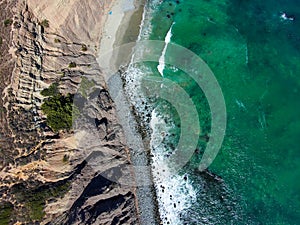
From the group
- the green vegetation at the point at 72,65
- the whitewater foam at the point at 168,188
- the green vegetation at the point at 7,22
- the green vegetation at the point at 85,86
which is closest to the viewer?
the green vegetation at the point at 7,22

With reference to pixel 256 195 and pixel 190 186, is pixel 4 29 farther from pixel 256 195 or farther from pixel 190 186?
pixel 256 195

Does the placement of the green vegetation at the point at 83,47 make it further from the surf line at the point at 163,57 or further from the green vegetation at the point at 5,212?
the green vegetation at the point at 5,212

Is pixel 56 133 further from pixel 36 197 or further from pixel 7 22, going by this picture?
pixel 7 22

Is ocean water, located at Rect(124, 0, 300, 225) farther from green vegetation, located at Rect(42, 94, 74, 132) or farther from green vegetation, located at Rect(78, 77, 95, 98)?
green vegetation, located at Rect(42, 94, 74, 132)

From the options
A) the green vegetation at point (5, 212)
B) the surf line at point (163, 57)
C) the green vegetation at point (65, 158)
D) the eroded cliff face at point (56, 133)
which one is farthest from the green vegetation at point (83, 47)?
the green vegetation at point (5, 212)

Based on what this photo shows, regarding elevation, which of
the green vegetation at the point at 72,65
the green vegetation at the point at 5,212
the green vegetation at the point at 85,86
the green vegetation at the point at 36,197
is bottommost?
the green vegetation at the point at 5,212

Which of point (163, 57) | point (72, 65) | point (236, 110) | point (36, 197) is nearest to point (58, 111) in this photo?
point (72, 65)

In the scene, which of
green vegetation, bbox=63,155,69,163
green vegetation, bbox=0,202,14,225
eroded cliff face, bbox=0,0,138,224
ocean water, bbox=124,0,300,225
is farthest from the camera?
ocean water, bbox=124,0,300,225

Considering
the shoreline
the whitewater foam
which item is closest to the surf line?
the shoreline
